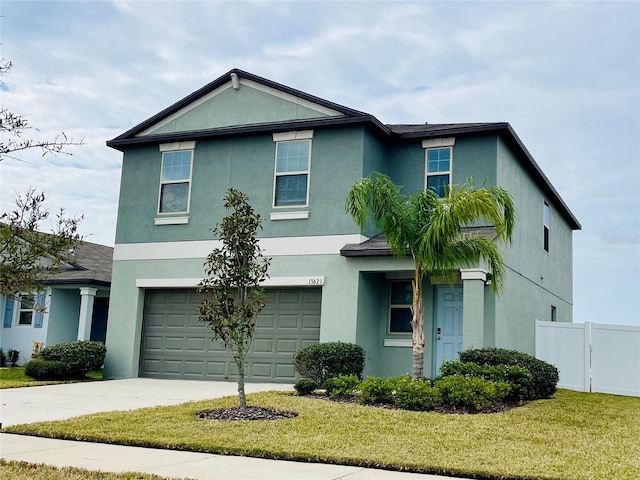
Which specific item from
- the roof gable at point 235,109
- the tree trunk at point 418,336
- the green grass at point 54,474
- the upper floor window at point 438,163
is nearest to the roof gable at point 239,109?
the roof gable at point 235,109

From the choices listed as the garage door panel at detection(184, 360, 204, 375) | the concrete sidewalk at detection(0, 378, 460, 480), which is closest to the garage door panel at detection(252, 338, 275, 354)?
the garage door panel at detection(184, 360, 204, 375)

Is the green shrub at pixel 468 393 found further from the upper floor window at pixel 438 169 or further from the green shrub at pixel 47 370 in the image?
the green shrub at pixel 47 370

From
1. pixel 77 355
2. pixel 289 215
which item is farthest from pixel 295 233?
pixel 77 355

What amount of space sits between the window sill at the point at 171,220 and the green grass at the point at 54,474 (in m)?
12.4

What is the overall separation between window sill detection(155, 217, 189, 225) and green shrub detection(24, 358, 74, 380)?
4.49 meters

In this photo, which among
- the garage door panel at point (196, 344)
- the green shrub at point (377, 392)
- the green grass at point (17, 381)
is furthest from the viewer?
the garage door panel at point (196, 344)

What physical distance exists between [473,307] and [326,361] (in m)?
3.44

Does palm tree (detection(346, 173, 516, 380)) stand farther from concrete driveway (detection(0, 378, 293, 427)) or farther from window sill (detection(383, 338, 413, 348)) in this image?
concrete driveway (detection(0, 378, 293, 427))

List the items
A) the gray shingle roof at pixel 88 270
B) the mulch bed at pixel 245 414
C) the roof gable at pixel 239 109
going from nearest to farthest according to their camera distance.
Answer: the mulch bed at pixel 245 414 < the roof gable at pixel 239 109 < the gray shingle roof at pixel 88 270

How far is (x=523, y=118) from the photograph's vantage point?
1967cm

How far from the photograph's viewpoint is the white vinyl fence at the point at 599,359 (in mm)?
17828

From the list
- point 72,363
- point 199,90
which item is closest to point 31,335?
point 72,363

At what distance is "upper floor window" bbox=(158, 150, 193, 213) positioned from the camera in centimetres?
1989

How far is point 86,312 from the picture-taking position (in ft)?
74.8
